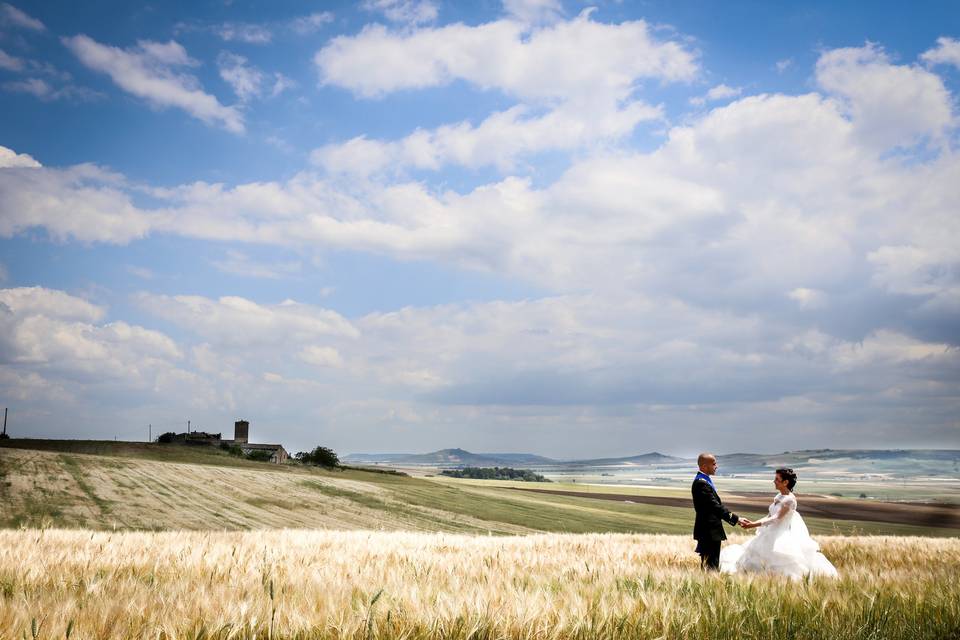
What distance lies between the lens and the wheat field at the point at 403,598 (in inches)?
163

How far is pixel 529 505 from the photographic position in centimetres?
5272

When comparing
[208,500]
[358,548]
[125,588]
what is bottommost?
[208,500]

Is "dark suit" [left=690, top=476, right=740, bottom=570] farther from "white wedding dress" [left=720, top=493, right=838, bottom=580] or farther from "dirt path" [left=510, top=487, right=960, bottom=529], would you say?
"dirt path" [left=510, top=487, right=960, bottom=529]

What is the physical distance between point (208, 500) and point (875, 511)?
62205mm

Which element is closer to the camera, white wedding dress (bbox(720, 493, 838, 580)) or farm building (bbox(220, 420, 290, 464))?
white wedding dress (bbox(720, 493, 838, 580))

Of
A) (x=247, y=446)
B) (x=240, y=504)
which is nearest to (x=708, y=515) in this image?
(x=240, y=504)

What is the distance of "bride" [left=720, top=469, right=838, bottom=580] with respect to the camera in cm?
979

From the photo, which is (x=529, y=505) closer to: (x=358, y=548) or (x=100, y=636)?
(x=358, y=548)

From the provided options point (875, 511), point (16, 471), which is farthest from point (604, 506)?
point (16, 471)

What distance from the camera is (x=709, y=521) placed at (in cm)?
994

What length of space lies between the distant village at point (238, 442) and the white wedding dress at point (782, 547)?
83.1 metres

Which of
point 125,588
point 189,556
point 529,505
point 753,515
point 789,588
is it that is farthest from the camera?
point 753,515

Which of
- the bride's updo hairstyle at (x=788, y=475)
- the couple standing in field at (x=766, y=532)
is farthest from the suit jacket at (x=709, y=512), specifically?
the bride's updo hairstyle at (x=788, y=475)

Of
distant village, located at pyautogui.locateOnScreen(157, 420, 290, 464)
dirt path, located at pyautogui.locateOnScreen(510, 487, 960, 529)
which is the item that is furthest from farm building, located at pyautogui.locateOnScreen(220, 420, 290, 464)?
dirt path, located at pyautogui.locateOnScreen(510, 487, 960, 529)
